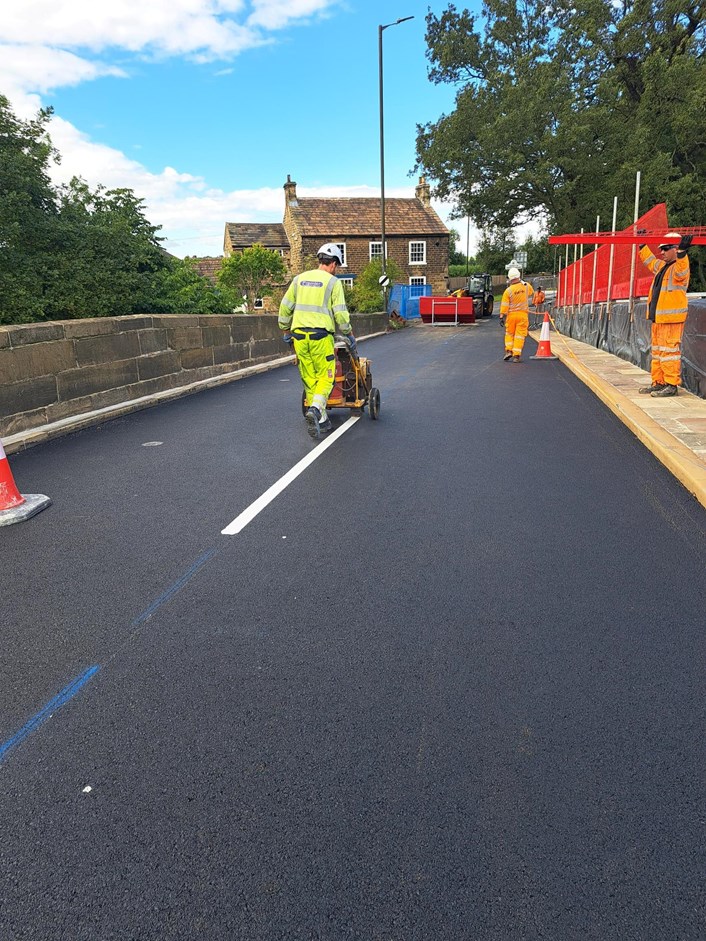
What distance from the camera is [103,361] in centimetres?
918

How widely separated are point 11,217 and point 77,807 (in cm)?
863

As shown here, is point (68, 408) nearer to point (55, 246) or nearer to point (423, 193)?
point (55, 246)

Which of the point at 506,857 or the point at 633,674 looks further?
the point at 633,674

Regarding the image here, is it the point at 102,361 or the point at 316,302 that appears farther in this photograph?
the point at 102,361

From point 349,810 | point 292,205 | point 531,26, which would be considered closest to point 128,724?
point 349,810

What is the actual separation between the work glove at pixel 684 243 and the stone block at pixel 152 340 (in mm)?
7651

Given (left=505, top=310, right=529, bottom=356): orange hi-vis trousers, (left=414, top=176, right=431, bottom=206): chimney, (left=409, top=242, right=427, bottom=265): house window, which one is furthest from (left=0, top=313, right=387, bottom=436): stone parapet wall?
(left=414, top=176, right=431, bottom=206): chimney

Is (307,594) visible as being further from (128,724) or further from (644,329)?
(644,329)

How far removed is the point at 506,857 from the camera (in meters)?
1.90

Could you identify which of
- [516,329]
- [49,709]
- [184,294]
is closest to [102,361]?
[184,294]

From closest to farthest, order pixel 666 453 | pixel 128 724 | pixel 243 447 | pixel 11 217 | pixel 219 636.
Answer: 1. pixel 128 724
2. pixel 219 636
3. pixel 666 453
4. pixel 243 447
5. pixel 11 217

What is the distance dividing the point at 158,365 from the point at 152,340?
0.43 metres

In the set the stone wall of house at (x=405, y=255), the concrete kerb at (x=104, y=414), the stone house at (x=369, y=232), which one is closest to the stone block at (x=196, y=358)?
the concrete kerb at (x=104, y=414)

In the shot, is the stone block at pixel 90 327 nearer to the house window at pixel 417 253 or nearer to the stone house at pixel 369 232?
the stone house at pixel 369 232
